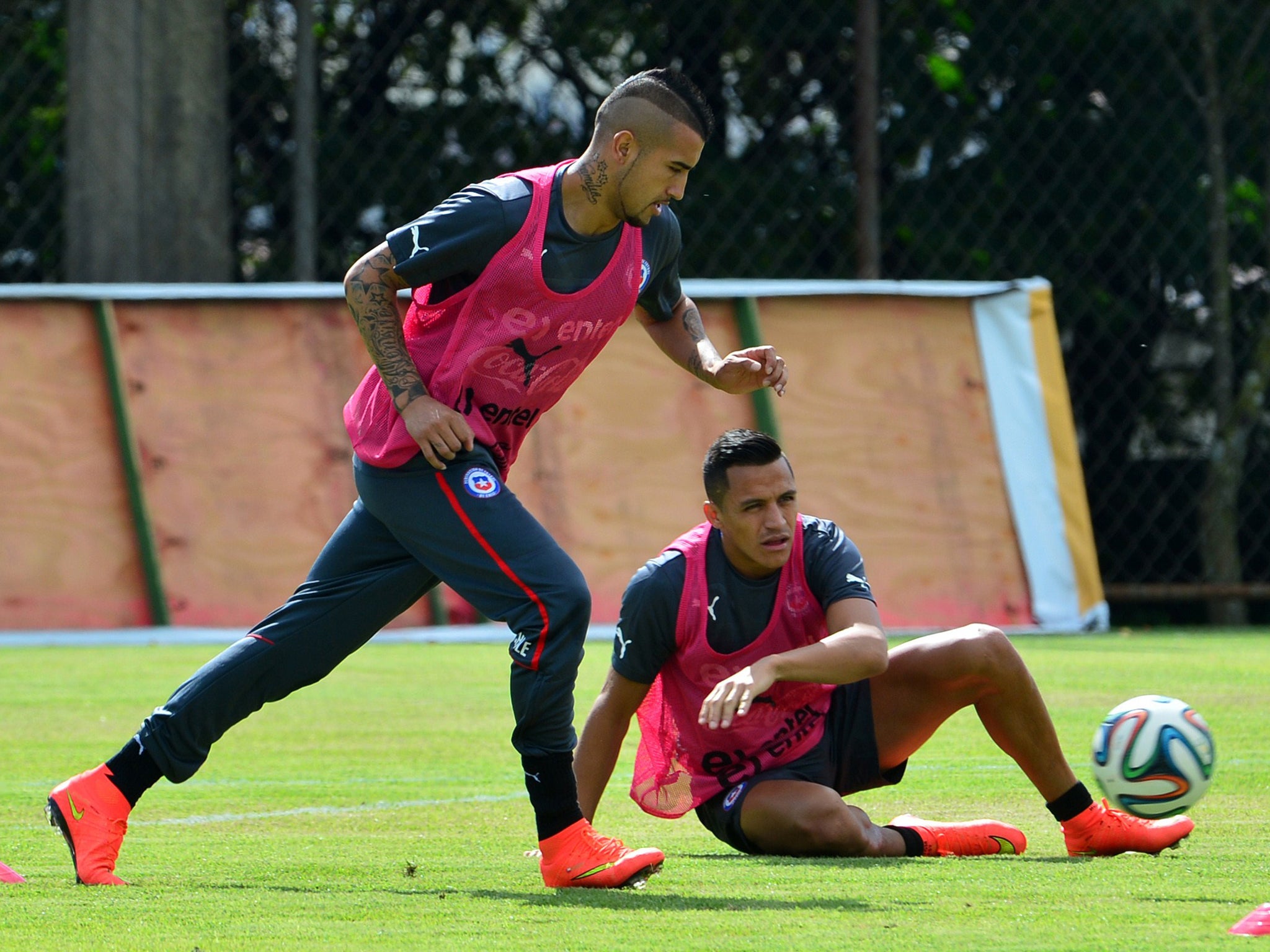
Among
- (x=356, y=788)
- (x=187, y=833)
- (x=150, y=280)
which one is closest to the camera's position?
(x=187, y=833)

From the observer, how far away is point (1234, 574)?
1147cm

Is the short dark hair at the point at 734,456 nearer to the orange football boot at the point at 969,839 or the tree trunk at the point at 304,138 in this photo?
the orange football boot at the point at 969,839

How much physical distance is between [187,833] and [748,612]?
5.05 feet

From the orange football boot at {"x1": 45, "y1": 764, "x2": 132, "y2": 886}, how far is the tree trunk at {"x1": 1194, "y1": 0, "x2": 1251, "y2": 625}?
9.25 metres

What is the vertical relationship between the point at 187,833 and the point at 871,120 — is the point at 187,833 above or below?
below

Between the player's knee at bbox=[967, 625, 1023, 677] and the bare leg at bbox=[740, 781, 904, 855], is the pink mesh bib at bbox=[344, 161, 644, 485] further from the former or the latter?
the player's knee at bbox=[967, 625, 1023, 677]

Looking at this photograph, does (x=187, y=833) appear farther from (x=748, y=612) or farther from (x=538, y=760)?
(x=748, y=612)

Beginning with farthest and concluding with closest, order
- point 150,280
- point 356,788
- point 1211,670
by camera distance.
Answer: point 150,280, point 1211,670, point 356,788

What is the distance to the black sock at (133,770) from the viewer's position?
370 centimetres

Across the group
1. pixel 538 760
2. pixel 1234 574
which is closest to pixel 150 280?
pixel 1234 574

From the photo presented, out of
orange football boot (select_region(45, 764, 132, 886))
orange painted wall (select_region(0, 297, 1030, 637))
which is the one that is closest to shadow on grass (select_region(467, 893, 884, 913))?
orange football boot (select_region(45, 764, 132, 886))

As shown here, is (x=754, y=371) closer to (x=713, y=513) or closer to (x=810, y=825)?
(x=713, y=513)

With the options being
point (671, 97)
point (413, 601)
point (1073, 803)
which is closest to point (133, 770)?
point (413, 601)

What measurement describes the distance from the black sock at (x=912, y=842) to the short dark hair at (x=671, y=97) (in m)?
1.61
